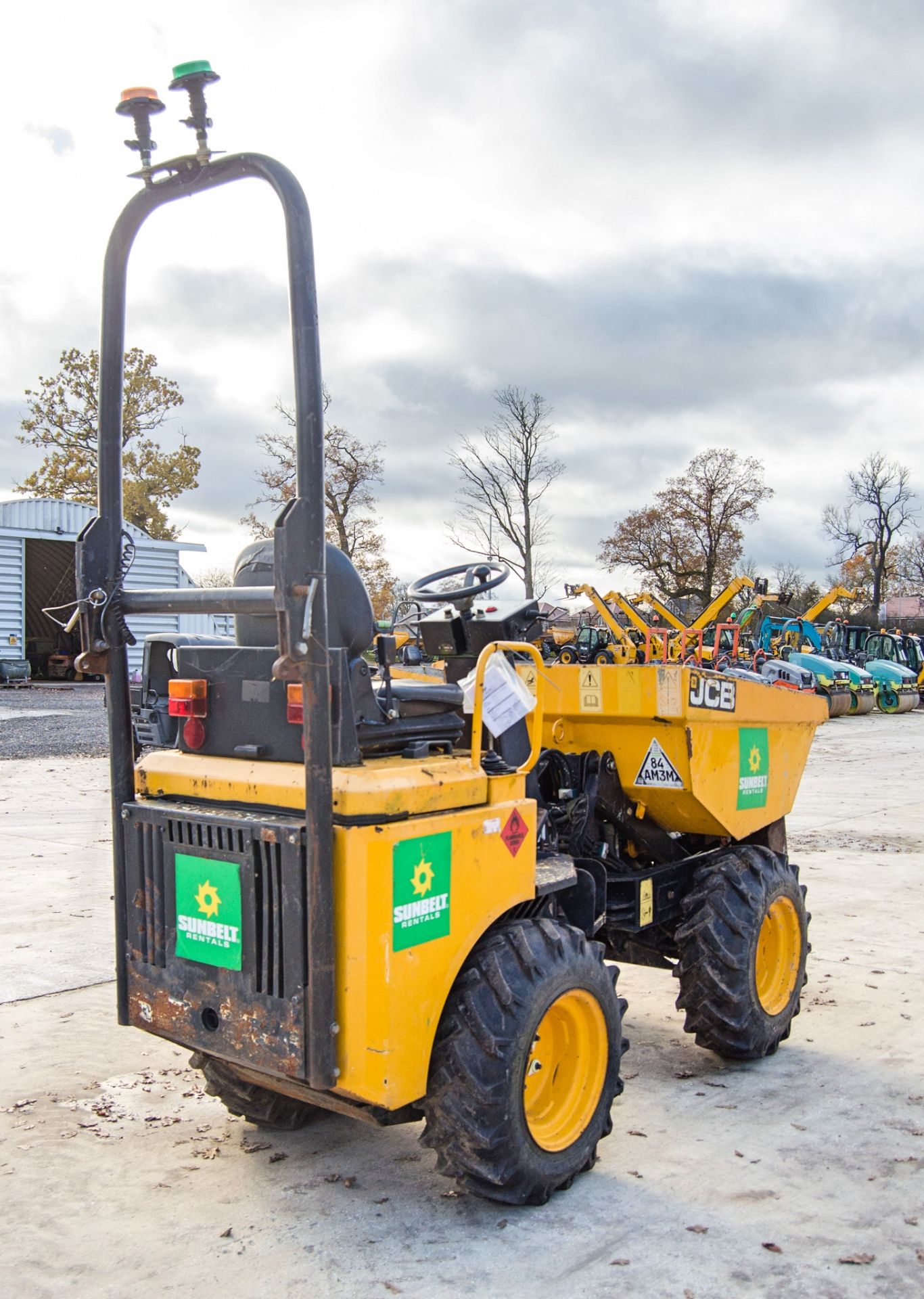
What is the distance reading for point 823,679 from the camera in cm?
2506

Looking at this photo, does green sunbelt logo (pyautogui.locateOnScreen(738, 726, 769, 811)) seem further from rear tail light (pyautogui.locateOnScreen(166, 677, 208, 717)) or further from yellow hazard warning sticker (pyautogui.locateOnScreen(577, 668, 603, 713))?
rear tail light (pyautogui.locateOnScreen(166, 677, 208, 717))

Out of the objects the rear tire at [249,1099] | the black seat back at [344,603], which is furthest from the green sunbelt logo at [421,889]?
the rear tire at [249,1099]

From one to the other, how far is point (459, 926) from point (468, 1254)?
89 cm

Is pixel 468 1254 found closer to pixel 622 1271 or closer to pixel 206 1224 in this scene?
pixel 622 1271

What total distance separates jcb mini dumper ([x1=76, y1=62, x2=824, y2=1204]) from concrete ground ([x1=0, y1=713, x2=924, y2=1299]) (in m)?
0.22

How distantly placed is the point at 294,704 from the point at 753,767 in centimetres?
247

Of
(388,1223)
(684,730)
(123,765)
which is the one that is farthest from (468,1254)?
(684,730)

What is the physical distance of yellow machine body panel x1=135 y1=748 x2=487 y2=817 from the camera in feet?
9.98

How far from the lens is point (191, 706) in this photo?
3.55 m

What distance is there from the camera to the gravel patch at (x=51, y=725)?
15.5 meters

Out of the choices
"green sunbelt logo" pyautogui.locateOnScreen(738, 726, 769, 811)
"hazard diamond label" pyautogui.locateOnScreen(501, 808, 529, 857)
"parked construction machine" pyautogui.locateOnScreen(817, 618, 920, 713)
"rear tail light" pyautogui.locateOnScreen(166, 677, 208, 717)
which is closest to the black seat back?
"rear tail light" pyautogui.locateOnScreen(166, 677, 208, 717)

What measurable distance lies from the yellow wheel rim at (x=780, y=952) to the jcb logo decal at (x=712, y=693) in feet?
3.19

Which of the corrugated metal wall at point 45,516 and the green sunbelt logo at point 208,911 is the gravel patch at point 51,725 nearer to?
the corrugated metal wall at point 45,516

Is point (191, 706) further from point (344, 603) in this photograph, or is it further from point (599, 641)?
point (599, 641)
